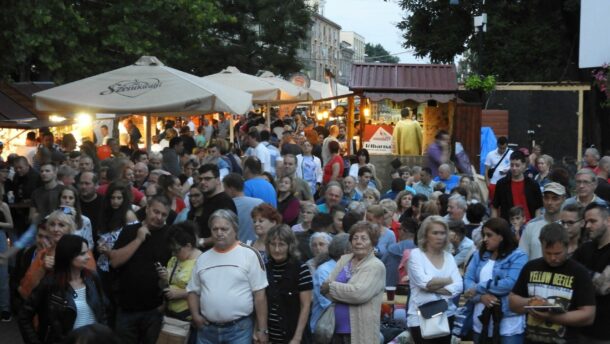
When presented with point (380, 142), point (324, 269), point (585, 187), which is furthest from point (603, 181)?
point (380, 142)

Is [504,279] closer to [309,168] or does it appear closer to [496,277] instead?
[496,277]

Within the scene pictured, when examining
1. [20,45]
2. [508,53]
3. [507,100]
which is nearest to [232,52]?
[508,53]

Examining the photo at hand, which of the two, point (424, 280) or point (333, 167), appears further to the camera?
point (333, 167)

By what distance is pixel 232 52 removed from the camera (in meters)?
49.3

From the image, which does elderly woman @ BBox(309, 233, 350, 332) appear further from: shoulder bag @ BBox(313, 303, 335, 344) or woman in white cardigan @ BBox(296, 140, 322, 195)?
woman in white cardigan @ BBox(296, 140, 322, 195)

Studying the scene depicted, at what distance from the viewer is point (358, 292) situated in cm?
746

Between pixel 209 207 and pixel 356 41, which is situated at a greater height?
pixel 356 41

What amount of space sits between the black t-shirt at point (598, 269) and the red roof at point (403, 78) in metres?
14.7

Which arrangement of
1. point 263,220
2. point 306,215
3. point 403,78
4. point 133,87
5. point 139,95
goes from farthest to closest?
point 403,78 → point 133,87 → point 139,95 → point 306,215 → point 263,220

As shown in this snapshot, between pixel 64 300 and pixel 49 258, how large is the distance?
0.47 m

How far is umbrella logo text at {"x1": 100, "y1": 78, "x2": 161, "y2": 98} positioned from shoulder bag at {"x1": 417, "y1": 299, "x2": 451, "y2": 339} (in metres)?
6.12

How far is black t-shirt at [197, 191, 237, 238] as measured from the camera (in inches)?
360

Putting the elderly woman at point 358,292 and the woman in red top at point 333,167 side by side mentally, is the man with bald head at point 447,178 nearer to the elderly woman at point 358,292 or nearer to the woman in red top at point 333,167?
the woman in red top at point 333,167

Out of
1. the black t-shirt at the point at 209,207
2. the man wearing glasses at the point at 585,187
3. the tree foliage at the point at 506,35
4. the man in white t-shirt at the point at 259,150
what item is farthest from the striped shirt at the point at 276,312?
the tree foliage at the point at 506,35
